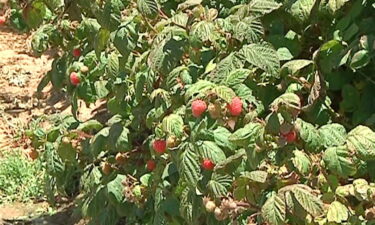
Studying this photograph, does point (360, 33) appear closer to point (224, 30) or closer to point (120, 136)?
point (224, 30)

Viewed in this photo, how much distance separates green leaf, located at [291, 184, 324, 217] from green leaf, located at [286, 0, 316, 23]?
64 cm

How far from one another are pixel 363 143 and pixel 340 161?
0.08 m

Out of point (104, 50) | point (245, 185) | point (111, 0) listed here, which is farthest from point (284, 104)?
point (104, 50)

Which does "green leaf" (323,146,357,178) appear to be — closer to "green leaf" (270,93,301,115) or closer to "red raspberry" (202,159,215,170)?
"green leaf" (270,93,301,115)

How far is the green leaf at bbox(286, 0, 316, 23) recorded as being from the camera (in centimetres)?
300

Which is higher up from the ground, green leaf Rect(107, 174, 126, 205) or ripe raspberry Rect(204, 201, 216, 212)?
ripe raspberry Rect(204, 201, 216, 212)

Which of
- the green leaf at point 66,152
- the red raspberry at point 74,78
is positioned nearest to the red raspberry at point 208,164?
the green leaf at point 66,152

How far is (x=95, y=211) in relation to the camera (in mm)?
3734

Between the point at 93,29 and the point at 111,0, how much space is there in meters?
0.47

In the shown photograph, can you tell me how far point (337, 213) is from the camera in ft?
8.82

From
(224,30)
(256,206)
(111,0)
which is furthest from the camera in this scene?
(111,0)

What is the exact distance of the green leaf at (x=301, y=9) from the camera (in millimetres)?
3000

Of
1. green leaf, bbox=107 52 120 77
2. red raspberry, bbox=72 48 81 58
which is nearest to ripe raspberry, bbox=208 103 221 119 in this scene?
green leaf, bbox=107 52 120 77

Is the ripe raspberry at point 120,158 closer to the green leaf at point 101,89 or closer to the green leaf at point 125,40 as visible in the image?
the green leaf at point 101,89
